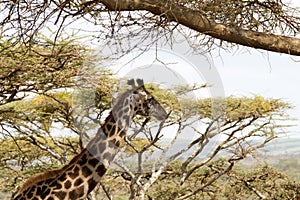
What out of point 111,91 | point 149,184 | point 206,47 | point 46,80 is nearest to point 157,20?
point 206,47

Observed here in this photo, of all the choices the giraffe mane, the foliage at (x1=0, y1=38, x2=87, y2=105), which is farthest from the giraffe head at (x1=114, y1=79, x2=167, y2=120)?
the foliage at (x1=0, y1=38, x2=87, y2=105)

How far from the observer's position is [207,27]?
11.3ft

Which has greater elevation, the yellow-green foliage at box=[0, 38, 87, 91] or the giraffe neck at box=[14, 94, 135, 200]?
the yellow-green foliage at box=[0, 38, 87, 91]

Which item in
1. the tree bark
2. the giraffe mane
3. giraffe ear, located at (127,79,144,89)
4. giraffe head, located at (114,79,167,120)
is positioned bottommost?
the giraffe mane

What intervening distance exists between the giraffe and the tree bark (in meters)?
1.84

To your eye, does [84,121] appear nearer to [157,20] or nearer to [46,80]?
[46,80]

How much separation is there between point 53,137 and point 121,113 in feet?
22.2

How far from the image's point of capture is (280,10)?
3975 millimetres

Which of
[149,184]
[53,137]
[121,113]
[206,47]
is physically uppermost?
[206,47]

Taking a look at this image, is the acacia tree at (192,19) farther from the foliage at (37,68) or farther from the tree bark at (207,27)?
the foliage at (37,68)

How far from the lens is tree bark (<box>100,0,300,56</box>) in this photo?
3.36 metres

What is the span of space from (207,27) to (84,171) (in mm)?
2034

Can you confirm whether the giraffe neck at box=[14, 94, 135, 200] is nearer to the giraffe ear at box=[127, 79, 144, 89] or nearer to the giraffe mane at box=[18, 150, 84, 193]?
the giraffe mane at box=[18, 150, 84, 193]

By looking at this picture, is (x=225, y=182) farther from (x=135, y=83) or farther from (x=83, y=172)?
(x=83, y=172)
